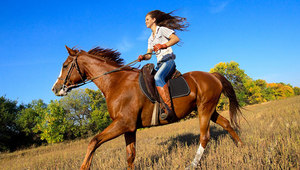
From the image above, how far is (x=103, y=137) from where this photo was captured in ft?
9.43

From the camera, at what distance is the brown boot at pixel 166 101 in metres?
3.31

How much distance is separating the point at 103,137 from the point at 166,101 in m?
1.40

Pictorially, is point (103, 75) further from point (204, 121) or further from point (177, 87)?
point (204, 121)

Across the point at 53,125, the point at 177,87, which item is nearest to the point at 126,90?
the point at 177,87

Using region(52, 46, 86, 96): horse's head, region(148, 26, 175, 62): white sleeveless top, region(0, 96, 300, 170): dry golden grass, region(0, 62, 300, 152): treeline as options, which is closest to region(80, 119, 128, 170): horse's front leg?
region(0, 96, 300, 170): dry golden grass

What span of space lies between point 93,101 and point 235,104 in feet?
85.1

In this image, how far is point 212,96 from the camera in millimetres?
4094

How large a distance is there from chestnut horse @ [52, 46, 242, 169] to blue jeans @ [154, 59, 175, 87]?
0.44 m

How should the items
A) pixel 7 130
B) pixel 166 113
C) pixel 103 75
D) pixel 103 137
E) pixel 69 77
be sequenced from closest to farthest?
pixel 103 137, pixel 166 113, pixel 103 75, pixel 69 77, pixel 7 130

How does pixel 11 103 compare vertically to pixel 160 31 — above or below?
above

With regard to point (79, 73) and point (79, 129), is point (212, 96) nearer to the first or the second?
point (79, 73)

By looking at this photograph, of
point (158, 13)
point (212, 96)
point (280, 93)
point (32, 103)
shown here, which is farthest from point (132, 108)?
point (280, 93)

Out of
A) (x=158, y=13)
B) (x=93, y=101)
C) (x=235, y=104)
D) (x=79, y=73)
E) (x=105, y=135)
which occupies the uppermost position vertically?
(x=93, y=101)

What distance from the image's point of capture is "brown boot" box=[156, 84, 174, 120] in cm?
331
